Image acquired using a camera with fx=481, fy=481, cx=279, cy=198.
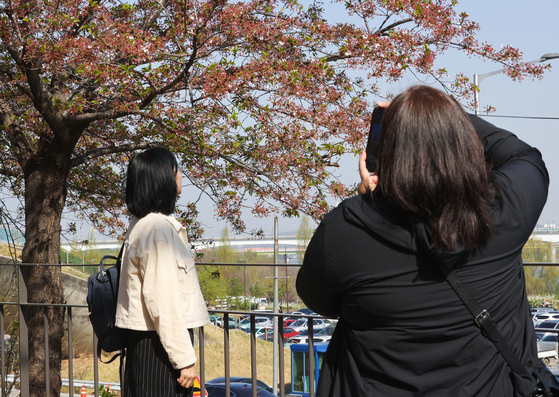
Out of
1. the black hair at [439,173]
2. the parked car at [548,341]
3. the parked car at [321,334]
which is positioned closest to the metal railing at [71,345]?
the parked car at [321,334]

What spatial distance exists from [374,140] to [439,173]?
224 millimetres

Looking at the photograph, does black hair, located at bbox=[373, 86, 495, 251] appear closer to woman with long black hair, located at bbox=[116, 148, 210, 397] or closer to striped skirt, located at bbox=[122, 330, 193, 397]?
woman with long black hair, located at bbox=[116, 148, 210, 397]

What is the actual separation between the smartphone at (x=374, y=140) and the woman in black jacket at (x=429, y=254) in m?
0.08

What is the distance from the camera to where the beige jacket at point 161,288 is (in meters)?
2.02

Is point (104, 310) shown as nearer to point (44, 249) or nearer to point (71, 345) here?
point (71, 345)

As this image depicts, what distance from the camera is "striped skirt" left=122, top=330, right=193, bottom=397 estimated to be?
2109 mm

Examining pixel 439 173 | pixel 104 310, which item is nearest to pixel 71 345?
pixel 104 310

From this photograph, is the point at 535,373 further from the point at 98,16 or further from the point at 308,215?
the point at 98,16

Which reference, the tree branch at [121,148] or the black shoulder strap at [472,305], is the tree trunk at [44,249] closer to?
the tree branch at [121,148]

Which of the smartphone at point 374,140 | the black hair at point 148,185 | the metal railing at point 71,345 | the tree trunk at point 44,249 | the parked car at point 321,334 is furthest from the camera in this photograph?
the tree trunk at point 44,249

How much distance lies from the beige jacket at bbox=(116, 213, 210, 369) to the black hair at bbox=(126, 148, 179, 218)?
0.17ft

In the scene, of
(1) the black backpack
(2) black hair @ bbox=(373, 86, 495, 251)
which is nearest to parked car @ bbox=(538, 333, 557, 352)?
(2) black hair @ bbox=(373, 86, 495, 251)

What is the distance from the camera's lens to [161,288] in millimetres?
2035

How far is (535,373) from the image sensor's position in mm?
1148
